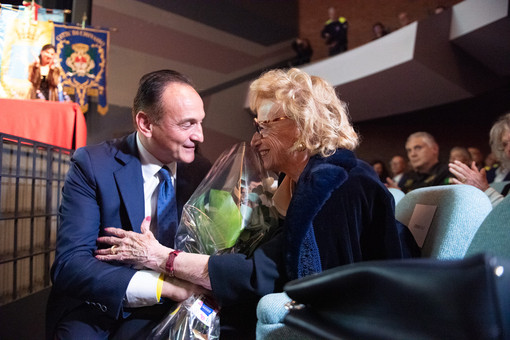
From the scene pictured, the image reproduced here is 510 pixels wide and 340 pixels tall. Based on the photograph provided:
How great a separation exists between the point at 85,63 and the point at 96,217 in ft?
14.1

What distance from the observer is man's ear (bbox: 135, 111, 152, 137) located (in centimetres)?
157

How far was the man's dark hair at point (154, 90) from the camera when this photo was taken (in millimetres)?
1562

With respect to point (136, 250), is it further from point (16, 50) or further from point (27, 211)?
point (16, 50)

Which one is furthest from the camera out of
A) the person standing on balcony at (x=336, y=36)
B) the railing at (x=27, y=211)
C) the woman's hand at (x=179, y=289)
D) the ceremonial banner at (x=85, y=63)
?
the person standing on balcony at (x=336, y=36)

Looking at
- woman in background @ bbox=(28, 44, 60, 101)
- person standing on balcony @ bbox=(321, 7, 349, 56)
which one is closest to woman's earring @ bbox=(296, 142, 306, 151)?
woman in background @ bbox=(28, 44, 60, 101)

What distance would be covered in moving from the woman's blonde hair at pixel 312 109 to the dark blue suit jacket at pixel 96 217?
0.48 meters

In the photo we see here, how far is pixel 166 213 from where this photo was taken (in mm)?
1477

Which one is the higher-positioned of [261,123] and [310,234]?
[261,123]

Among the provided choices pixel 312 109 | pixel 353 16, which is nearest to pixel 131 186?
pixel 312 109

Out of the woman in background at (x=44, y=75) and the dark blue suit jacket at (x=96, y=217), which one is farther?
the woman in background at (x=44, y=75)

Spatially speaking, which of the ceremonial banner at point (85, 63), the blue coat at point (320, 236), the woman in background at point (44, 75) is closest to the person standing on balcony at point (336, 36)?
the ceremonial banner at point (85, 63)

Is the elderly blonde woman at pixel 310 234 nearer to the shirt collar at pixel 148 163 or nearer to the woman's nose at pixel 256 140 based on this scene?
the woman's nose at pixel 256 140

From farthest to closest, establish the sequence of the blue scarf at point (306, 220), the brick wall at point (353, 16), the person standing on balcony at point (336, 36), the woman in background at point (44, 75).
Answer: the brick wall at point (353, 16) < the person standing on balcony at point (336, 36) < the woman in background at point (44, 75) < the blue scarf at point (306, 220)

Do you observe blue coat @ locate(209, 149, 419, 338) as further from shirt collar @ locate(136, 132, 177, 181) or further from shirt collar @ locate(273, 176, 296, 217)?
shirt collar @ locate(136, 132, 177, 181)
